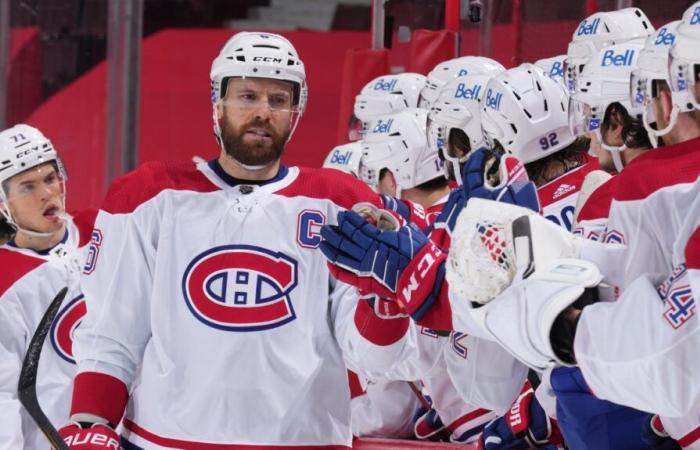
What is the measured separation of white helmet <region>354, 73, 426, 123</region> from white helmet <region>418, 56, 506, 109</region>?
0.84 feet

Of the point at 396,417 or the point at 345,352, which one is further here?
the point at 396,417

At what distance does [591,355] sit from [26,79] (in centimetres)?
616

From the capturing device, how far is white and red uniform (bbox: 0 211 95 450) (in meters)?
3.53

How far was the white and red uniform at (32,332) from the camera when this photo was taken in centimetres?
353

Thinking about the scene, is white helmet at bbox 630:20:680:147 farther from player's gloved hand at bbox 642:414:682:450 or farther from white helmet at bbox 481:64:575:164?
white helmet at bbox 481:64:575:164

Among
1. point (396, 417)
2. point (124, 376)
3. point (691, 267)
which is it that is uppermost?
point (691, 267)

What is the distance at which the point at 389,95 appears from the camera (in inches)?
198

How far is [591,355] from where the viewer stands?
1529 mm

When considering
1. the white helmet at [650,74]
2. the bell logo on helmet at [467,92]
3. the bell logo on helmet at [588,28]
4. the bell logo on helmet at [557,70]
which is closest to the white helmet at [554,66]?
the bell logo on helmet at [557,70]

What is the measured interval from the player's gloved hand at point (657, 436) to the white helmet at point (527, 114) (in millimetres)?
1043

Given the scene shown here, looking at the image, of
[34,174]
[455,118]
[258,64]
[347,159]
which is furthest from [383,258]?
[347,159]

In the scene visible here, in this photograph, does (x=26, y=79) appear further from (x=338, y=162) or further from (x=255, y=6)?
(x=338, y=162)

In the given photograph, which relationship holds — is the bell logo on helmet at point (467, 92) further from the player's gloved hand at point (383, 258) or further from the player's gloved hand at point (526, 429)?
the player's gloved hand at point (383, 258)

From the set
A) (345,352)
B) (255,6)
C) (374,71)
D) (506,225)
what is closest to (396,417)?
(345,352)
